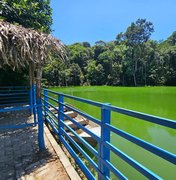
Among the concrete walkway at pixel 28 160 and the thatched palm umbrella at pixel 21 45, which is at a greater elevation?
the thatched palm umbrella at pixel 21 45

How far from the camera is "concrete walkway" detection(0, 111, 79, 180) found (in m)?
2.90

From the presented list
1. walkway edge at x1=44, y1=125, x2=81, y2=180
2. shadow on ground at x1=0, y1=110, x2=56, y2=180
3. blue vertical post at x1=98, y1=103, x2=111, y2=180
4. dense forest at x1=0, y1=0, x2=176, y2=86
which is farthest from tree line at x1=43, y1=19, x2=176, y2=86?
blue vertical post at x1=98, y1=103, x2=111, y2=180

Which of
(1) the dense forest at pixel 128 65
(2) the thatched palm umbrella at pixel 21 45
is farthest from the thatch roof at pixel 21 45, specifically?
(1) the dense forest at pixel 128 65

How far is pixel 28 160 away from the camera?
11.2ft

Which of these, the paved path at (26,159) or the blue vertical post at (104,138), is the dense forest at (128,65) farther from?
the blue vertical post at (104,138)

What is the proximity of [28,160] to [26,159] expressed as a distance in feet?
0.18

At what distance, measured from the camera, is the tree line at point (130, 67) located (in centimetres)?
3941

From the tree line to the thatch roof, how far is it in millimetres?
32757

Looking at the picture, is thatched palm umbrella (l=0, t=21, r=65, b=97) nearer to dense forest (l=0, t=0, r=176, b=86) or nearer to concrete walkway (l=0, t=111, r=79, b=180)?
concrete walkway (l=0, t=111, r=79, b=180)

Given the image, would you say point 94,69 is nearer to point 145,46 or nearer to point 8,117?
point 145,46

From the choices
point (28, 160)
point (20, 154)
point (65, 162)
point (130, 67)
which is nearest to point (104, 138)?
point (65, 162)

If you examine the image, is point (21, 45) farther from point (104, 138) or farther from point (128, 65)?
point (128, 65)

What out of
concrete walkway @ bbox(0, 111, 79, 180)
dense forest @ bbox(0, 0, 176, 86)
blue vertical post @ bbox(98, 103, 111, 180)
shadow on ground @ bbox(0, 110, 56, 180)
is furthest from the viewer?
dense forest @ bbox(0, 0, 176, 86)

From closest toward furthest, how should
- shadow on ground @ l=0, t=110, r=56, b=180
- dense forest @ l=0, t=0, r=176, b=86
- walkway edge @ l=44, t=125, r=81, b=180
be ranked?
walkway edge @ l=44, t=125, r=81, b=180 < shadow on ground @ l=0, t=110, r=56, b=180 < dense forest @ l=0, t=0, r=176, b=86
